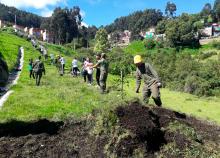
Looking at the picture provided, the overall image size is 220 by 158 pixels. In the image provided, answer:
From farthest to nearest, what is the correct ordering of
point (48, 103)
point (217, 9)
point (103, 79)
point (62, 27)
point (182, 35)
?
point (217, 9)
point (62, 27)
point (182, 35)
point (103, 79)
point (48, 103)

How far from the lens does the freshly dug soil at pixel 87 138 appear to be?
12211 millimetres

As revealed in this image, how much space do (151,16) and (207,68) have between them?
13961cm

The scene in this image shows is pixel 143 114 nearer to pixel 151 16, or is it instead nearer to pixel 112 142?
pixel 112 142

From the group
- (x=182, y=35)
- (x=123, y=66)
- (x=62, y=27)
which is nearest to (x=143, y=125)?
(x=123, y=66)

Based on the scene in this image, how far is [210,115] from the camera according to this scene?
23.2 meters

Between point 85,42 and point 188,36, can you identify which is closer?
point 188,36

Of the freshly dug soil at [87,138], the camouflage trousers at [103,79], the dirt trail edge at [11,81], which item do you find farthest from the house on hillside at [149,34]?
the freshly dug soil at [87,138]

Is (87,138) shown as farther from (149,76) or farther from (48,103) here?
(48,103)

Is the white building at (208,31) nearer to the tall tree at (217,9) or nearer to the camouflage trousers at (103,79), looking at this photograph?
the tall tree at (217,9)

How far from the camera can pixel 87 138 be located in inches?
524

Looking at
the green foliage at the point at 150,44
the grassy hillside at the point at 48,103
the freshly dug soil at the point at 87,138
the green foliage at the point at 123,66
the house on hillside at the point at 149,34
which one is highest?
the house on hillside at the point at 149,34

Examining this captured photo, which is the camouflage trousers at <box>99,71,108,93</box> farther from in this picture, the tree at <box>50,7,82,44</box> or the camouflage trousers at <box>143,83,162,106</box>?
the tree at <box>50,7,82,44</box>

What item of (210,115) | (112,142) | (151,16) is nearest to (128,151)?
(112,142)

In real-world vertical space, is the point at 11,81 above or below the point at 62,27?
below
